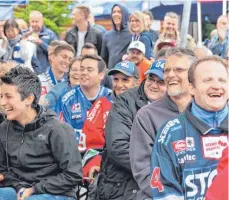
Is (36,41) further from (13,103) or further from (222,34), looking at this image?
(13,103)

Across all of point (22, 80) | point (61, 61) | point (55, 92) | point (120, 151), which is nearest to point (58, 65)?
point (61, 61)

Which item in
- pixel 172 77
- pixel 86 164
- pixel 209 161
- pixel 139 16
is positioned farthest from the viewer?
pixel 139 16

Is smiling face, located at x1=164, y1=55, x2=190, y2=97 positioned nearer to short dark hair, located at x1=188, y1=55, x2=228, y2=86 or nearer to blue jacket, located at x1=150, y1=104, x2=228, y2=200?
short dark hair, located at x1=188, y1=55, x2=228, y2=86

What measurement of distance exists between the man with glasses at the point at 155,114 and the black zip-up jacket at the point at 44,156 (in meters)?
0.66

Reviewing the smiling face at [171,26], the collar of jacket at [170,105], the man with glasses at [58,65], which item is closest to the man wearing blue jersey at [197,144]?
the collar of jacket at [170,105]

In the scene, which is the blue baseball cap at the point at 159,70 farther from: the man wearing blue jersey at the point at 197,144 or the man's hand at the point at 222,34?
the man's hand at the point at 222,34

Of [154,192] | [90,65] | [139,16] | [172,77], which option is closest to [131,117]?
[172,77]

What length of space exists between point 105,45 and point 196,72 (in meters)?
6.38

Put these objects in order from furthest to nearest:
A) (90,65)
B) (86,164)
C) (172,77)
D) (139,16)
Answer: (139,16) → (90,65) → (86,164) → (172,77)

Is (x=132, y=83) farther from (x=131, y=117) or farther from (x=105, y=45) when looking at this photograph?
(x=105, y=45)

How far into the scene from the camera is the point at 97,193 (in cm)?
611

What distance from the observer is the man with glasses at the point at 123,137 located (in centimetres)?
590

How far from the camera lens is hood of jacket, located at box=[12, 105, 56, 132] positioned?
5.87 metres

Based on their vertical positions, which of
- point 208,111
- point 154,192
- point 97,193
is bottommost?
point 97,193
